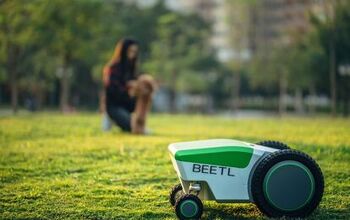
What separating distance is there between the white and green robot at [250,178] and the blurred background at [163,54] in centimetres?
2126

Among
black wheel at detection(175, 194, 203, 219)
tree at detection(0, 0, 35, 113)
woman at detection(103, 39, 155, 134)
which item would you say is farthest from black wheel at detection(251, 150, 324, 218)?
tree at detection(0, 0, 35, 113)

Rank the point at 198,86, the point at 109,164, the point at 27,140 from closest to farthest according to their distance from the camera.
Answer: the point at 109,164
the point at 27,140
the point at 198,86

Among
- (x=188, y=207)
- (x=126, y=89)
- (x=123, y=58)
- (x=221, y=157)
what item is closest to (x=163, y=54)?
(x=123, y=58)

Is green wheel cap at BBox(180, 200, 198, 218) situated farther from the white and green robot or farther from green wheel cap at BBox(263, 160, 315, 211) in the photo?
green wheel cap at BBox(263, 160, 315, 211)

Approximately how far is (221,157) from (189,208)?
22.6 inches

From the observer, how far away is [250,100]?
264ft

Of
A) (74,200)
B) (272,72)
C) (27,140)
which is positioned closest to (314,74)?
(272,72)

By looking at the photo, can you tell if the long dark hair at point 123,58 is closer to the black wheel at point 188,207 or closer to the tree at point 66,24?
the black wheel at point 188,207

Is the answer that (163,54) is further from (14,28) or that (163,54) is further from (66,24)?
(14,28)

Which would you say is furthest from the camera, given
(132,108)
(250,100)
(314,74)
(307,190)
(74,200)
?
(250,100)

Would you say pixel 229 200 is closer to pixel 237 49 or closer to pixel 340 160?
pixel 340 160

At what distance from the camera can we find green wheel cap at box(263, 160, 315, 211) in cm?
528

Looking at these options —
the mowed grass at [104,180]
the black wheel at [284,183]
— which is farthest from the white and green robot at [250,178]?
the mowed grass at [104,180]

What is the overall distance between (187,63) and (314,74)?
10.2m
